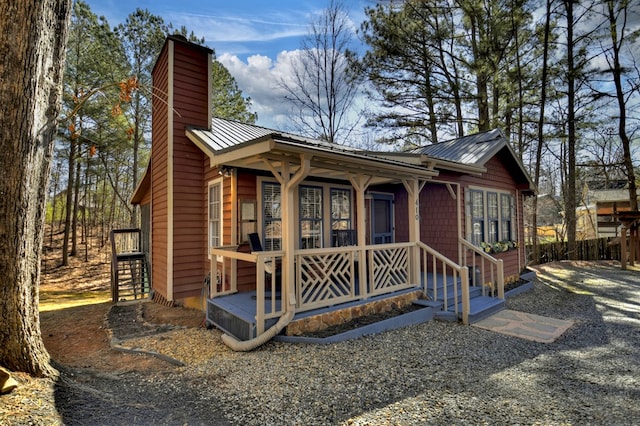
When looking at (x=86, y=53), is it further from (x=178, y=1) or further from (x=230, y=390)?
(x=230, y=390)

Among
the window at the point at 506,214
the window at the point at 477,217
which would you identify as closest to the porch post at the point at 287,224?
the window at the point at 477,217

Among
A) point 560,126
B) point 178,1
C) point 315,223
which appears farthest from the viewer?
point 560,126

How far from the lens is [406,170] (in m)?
5.59

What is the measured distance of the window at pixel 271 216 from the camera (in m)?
6.32

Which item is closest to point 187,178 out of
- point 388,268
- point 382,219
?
point 388,268

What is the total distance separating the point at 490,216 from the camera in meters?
8.52

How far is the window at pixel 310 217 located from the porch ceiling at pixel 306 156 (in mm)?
1303

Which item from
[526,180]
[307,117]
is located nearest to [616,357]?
[526,180]

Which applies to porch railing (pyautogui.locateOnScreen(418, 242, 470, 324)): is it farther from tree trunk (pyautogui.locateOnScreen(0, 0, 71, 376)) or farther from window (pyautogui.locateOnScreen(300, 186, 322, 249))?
tree trunk (pyautogui.locateOnScreen(0, 0, 71, 376))

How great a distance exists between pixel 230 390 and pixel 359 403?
1.28 metres

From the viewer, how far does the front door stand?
320 inches

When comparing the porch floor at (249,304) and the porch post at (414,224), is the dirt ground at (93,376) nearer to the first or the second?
the porch floor at (249,304)

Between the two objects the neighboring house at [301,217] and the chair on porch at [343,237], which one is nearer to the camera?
the neighboring house at [301,217]

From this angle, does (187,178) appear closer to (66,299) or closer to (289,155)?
(289,155)
